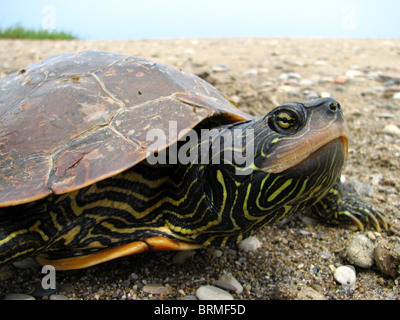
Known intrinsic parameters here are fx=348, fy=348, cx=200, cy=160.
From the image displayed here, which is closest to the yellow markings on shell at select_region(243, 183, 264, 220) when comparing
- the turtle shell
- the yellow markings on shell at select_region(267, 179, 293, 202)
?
the yellow markings on shell at select_region(267, 179, 293, 202)

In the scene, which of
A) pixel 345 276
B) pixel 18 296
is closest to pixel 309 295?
pixel 345 276

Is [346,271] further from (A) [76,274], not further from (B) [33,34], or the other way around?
(B) [33,34]

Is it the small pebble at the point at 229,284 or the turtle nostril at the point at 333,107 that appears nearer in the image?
the turtle nostril at the point at 333,107

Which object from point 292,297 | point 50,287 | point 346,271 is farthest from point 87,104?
point 346,271

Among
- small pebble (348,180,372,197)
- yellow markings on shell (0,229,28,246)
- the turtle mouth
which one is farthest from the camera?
small pebble (348,180,372,197)

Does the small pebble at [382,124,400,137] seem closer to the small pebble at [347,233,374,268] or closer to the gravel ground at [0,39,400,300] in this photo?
the gravel ground at [0,39,400,300]

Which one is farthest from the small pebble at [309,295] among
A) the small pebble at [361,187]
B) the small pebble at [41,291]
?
the small pebble at [41,291]

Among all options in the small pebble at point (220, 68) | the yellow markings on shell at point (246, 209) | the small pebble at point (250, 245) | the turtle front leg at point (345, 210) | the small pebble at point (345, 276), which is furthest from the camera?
the small pebble at point (220, 68)

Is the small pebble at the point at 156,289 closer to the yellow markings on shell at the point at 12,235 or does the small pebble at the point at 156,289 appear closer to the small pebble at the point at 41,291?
the small pebble at the point at 41,291
